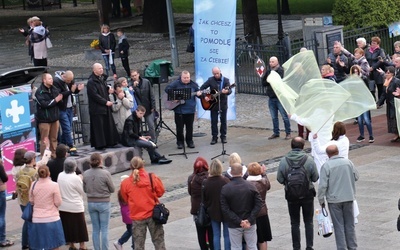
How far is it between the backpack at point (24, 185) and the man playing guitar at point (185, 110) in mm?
6527

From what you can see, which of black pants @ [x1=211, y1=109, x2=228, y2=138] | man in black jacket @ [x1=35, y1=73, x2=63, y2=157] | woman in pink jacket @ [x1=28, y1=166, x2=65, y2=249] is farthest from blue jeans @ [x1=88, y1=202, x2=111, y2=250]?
black pants @ [x1=211, y1=109, x2=228, y2=138]

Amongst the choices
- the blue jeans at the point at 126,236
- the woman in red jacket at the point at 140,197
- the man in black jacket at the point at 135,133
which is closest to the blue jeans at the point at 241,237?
the woman in red jacket at the point at 140,197

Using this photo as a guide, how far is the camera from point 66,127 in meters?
19.8

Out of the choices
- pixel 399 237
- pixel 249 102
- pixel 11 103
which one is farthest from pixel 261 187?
pixel 249 102

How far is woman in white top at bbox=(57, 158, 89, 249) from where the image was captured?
13.6 meters

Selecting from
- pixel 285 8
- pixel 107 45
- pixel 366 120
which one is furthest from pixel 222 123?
pixel 285 8

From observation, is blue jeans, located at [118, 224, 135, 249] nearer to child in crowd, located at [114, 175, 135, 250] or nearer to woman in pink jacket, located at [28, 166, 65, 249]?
child in crowd, located at [114, 175, 135, 250]

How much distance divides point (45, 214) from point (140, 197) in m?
1.28

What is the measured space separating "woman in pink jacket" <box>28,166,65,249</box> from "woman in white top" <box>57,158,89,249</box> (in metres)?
0.33

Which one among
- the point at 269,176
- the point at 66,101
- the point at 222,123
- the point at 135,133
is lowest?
the point at 269,176

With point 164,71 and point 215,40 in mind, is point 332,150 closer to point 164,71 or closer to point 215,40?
point 215,40

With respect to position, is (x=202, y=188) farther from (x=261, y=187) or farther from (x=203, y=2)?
(x=203, y=2)

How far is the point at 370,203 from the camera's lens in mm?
16000

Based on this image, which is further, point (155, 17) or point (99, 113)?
point (155, 17)
